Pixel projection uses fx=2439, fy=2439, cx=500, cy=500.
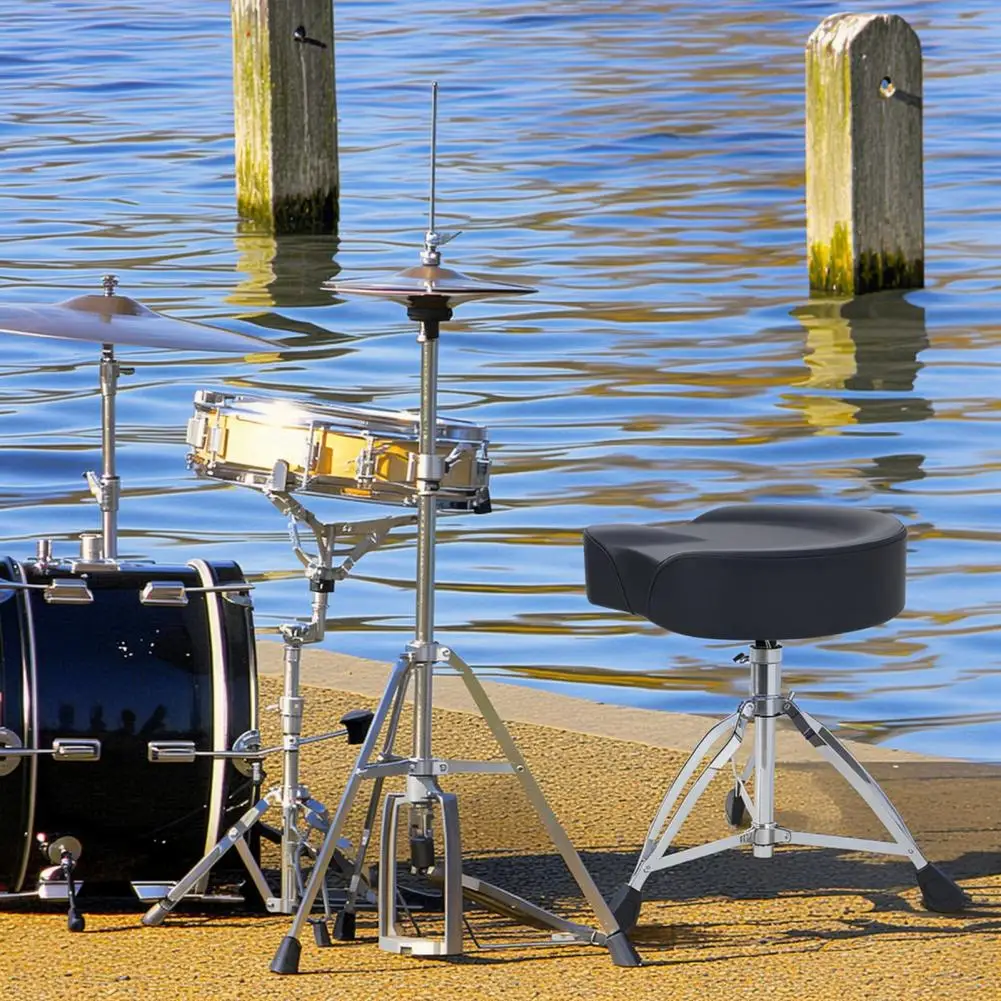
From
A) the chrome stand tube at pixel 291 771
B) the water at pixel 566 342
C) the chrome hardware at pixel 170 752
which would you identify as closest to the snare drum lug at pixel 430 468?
the chrome stand tube at pixel 291 771

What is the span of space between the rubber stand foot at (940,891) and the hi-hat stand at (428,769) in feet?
2.18

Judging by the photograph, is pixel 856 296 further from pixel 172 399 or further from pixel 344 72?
pixel 344 72

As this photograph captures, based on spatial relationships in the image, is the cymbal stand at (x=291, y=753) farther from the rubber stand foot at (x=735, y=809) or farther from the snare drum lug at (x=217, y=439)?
the rubber stand foot at (x=735, y=809)

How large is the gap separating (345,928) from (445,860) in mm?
274

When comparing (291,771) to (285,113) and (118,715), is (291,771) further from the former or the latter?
(285,113)

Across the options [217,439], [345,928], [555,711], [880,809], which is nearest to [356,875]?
[345,928]

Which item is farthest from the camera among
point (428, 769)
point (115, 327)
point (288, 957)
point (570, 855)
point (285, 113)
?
point (285, 113)

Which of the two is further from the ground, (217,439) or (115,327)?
(115,327)

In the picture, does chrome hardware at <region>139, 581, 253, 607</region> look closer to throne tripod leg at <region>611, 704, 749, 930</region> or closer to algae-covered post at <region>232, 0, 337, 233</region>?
throne tripod leg at <region>611, 704, 749, 930</region>

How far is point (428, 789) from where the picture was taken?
15.6 ft

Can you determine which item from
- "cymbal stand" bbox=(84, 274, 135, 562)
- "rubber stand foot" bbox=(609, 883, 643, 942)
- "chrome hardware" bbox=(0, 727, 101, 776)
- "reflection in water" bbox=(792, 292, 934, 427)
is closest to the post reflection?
"reflection in water" bbox=(792, 292, 934, 427)

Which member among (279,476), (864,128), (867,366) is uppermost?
(864,128)

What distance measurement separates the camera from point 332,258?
15.8 m

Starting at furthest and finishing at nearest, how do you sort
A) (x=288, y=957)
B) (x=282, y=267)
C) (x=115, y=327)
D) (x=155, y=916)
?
(x=282, y=267)
(x=115, y=327)
(x=155, y=916)
(x=288, y=957)
